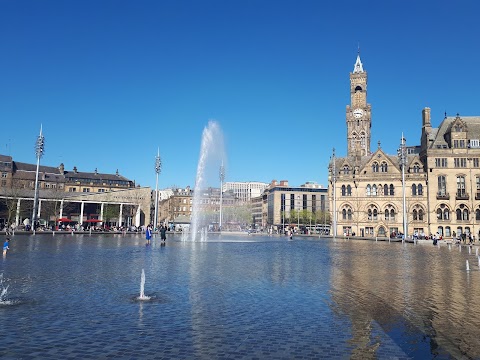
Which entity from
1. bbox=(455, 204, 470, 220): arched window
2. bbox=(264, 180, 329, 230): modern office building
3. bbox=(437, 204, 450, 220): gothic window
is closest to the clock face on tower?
bbox=(264, 180, 329, 230): modern office building

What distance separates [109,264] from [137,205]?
91.3 meters

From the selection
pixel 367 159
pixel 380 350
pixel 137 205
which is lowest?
pixel 380 350

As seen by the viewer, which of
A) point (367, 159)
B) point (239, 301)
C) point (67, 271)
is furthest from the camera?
point (367, 159)

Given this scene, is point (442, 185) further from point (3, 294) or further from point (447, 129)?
point (3, 294)

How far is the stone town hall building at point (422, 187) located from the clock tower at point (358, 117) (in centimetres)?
3513

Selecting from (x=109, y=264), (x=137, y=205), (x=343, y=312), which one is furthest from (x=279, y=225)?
(x=343, y=312)

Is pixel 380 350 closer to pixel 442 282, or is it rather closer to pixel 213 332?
pixel 213 332

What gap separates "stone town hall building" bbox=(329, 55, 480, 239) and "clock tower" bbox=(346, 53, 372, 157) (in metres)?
35.1

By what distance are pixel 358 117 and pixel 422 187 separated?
5143 cm

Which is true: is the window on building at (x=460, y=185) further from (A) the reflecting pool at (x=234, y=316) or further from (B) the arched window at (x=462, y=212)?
(A) the reflecting pool at (x=234, y=316)

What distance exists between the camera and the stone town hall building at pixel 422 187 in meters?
83.1

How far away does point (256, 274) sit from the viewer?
21062mm

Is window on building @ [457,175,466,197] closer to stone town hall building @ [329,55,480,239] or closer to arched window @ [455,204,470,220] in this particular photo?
stone town hall building @ [329,55,480,239]

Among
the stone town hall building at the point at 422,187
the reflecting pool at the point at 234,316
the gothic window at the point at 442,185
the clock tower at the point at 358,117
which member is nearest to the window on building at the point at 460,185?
the stone town hall building at the point at 422,187
